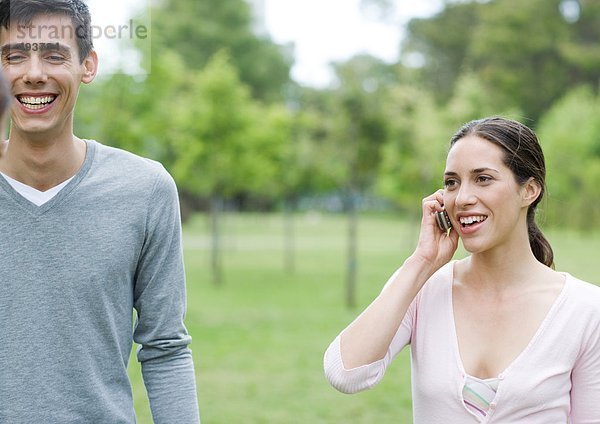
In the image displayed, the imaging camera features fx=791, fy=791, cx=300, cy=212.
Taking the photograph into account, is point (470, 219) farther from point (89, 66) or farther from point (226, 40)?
point (226, 40)

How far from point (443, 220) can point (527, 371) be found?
1.81ft

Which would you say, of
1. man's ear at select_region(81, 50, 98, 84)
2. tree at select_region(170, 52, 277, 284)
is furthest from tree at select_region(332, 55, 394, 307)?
man's ear at select_region(81, 50, 98, 84)

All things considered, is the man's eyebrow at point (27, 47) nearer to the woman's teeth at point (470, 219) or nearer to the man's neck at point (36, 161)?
the man's neck at point (36, 161)

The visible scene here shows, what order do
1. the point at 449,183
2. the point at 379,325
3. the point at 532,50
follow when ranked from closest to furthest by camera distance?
the point at 379,325, the point at 449,183, the point at 532,50

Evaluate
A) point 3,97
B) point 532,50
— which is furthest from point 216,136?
point 532,50

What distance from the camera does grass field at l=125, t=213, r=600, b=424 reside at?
25.1 feet

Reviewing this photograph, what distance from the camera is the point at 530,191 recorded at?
8.41ft

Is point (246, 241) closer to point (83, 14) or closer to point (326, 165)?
point (326, 165)

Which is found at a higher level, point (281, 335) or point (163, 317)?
point (163, 317)

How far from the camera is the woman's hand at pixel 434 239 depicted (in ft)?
8.36

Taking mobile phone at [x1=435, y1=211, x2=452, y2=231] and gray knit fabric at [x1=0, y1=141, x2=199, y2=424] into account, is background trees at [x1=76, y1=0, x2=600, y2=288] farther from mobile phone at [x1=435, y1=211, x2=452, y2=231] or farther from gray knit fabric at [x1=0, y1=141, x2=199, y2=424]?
gray knit fabric at [x1=0, y1=141, x2=199, y2=424]

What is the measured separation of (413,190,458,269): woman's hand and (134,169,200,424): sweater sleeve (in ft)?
2.59

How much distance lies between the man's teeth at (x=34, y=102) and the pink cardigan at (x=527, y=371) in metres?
1.14

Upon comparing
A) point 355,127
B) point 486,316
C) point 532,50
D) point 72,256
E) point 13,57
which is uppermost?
point 532,50
